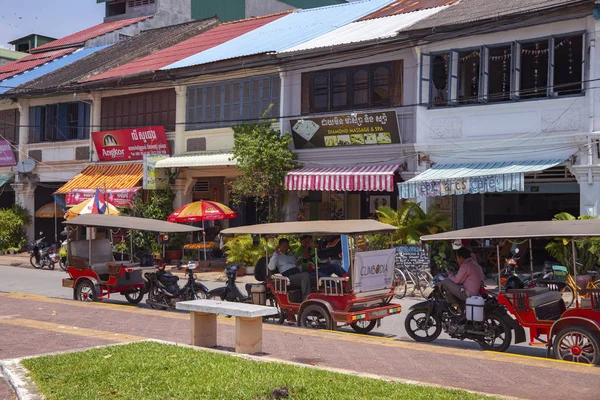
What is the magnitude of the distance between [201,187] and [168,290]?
1343cm

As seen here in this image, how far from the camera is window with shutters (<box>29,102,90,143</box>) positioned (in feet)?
98.1

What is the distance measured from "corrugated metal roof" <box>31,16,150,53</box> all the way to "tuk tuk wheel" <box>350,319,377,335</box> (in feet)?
90.7

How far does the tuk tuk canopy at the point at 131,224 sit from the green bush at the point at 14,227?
16818mm

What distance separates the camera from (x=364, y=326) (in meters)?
12.7

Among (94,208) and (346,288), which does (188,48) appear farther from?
(346,288)

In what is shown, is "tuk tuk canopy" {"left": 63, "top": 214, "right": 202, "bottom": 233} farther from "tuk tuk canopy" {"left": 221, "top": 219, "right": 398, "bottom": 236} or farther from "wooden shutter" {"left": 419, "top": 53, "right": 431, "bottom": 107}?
"wooden shutter" {"left": 419, "top": 53, "right": 431, "bottom": 107}

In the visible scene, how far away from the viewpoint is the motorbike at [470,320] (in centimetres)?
1066

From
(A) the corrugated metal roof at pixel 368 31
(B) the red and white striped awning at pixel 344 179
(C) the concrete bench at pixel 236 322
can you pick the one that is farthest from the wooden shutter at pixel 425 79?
(C) the concrete bench at pixel 236 322

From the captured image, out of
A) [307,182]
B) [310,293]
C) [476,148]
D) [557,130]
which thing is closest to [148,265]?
[310,293]

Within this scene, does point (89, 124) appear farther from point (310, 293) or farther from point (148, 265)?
point (310, 293)

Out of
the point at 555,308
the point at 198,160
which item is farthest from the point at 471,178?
the point at 198,160

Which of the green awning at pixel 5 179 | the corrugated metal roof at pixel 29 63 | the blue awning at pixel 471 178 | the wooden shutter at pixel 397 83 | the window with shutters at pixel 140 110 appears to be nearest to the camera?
the blue awning at pixel 471 178

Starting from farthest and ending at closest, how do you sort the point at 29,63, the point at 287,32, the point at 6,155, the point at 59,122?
the point at 29,63, the point at 6,155, the point at 59,122, the point at 287,32

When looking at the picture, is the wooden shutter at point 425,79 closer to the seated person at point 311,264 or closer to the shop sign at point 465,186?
the shop sign at point 465,186
